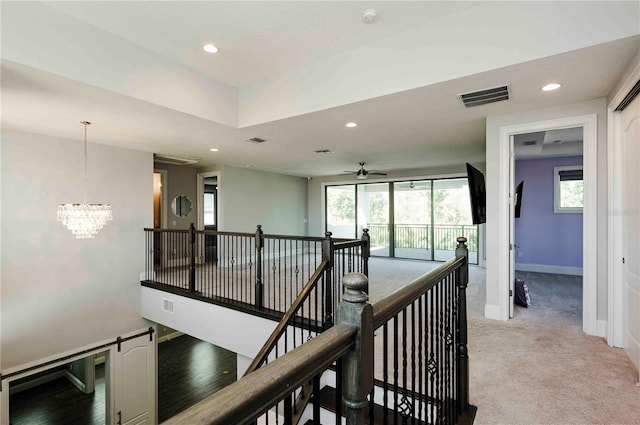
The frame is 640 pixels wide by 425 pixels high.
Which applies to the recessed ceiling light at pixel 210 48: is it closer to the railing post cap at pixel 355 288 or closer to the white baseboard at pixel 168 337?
the railing post cap at pixel 355 288

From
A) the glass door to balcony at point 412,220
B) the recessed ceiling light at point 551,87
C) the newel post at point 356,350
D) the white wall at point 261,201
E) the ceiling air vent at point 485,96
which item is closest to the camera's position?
the newel post at point 356,350

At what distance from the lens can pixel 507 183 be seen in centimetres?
352

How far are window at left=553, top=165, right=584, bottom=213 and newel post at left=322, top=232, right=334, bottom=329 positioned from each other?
6005 mm

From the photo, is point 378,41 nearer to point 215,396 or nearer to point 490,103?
point 490,103

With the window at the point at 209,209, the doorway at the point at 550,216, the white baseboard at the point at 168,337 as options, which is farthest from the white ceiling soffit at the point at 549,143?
the white baseboard at the point at 168,337

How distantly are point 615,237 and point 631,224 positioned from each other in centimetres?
35

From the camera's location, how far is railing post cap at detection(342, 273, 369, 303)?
2.87 ft

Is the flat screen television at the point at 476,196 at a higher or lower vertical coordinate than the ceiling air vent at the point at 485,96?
lower

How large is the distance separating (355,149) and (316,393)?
516 cm

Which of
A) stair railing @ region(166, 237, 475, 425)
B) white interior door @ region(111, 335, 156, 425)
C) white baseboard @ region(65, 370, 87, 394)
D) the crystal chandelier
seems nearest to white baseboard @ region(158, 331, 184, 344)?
white baseboard @ region(65, 370, 87, 394)

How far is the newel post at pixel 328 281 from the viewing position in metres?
2.99

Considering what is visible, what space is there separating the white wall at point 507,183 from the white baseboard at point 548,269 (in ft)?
13.0

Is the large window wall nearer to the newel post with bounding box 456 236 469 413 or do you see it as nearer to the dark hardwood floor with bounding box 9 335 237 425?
the dark hardwood floor with bounding box 9 335 237 425

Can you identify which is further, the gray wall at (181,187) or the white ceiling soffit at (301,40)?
the gray wall at (181,187)
